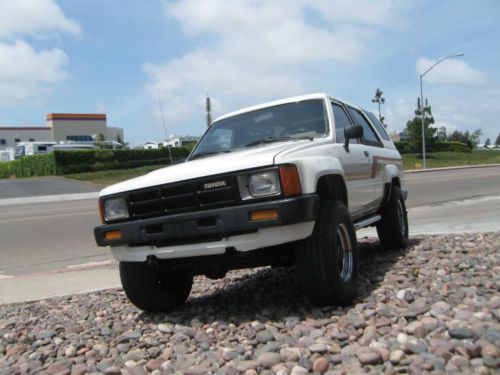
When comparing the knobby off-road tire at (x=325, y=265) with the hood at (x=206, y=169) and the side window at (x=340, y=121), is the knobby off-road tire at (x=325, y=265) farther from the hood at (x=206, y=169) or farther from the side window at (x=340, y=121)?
the side window at (x=340, y=121)

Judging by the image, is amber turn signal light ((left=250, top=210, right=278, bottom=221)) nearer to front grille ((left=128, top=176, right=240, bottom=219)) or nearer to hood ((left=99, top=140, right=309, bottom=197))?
front grille ((left=128, top=176, right=240, bottom=219))

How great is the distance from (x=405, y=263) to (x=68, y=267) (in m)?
4.54

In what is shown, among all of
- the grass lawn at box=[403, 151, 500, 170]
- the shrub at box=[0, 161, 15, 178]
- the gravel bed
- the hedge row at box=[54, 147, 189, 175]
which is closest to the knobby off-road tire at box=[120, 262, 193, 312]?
the gravel bed

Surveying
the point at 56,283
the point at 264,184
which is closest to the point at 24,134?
the point at 56,283

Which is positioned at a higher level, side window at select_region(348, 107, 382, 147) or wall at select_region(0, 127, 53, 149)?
wall at select_region(0, 127, 53, 149)

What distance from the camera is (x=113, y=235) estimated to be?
13.8 ft

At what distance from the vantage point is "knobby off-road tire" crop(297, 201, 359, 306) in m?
3.81

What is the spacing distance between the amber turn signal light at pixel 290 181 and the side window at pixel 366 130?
2301 millimetres

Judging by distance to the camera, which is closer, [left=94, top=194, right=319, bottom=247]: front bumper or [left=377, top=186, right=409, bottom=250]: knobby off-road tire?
[left=94, top=194, right=319, bottom=247]: front bumper

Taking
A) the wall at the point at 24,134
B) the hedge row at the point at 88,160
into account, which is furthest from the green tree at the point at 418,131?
the wall at the point at 24,134

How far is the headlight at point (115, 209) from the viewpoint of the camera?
4.23 meters

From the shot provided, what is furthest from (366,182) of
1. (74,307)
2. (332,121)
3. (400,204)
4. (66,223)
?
(66,223)

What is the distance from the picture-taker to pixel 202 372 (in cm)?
313

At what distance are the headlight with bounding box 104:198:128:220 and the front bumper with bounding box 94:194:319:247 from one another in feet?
0.33
